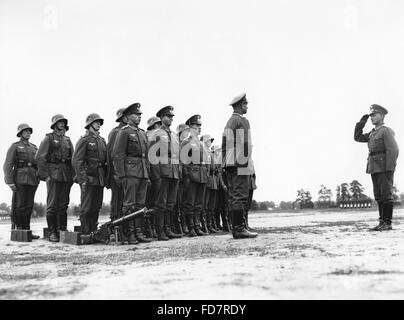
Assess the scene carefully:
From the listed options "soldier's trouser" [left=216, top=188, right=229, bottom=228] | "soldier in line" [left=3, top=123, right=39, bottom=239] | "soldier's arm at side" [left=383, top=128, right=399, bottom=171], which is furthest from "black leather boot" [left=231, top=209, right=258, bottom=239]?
"soldier in line" [left=3, top=123, right=39, bottom=239]

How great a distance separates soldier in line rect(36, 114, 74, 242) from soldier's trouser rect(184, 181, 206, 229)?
7.64 feet

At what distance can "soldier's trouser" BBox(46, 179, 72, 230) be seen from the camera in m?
8.73

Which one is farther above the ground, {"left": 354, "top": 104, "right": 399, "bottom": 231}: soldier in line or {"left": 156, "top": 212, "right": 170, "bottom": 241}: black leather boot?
{"left": 354, "top": 104, "right": 399, "bottom": 231}: soldier in line

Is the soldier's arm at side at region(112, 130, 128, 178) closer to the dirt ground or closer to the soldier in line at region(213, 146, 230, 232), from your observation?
the dirt ground

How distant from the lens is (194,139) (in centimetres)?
938

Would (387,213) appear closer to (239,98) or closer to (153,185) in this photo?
(239,98)

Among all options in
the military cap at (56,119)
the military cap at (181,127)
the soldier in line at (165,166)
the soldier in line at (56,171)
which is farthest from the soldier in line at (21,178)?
the military cap at (181,127)

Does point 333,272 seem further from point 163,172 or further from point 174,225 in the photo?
point 174,225

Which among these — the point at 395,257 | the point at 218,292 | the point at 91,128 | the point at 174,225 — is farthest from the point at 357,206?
the point at 218,292

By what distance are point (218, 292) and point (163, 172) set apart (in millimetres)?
5347

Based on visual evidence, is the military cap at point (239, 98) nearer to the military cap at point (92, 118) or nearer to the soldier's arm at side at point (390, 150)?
the military cap at point (92, 118)

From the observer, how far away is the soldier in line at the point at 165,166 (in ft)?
27.4

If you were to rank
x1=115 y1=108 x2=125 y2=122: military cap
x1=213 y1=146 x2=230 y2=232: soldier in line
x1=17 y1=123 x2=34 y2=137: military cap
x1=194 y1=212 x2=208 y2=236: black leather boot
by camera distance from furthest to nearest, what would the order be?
x1=213 y1=146 x2=230 y2=232: soldier in line, x1=17 y1=123 x2=34 y2=137: military cap, x1=194 y1=212 x2=208 y2=236: black leather boot, x1=115 y1=108 x2=125 y2=122: military cap
